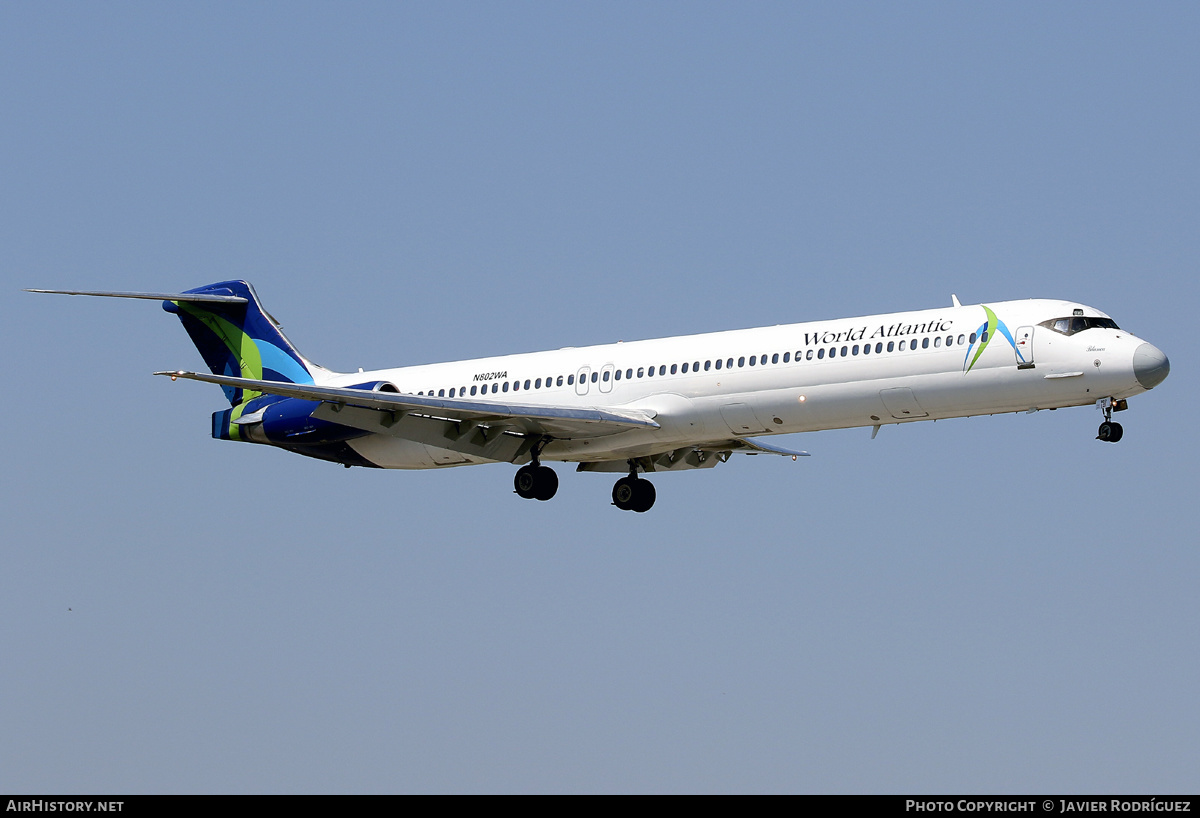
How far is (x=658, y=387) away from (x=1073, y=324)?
28.2 feet

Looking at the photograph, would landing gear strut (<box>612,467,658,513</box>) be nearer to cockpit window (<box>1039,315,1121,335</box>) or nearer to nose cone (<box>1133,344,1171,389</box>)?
cockpit window (<box>1039,315,1121,335</box>)

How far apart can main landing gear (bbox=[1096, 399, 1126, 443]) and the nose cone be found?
2.09 ft

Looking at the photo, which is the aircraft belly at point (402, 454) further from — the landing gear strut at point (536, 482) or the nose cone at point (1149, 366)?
the nose cone at point (1149, 366)

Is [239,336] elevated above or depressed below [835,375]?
above

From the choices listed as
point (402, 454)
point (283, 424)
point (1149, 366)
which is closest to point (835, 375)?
point (1149, 366)

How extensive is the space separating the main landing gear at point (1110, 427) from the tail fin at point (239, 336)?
64.3 ft

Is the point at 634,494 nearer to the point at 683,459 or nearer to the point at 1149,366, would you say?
the point at 683,459

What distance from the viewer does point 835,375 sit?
34156mm

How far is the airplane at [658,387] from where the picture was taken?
33.1 meters

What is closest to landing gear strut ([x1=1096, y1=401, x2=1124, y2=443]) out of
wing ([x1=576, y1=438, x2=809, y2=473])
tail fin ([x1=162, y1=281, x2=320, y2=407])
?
wing ([x1=576, y1=438, x2=809, y2=473])

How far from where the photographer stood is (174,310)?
143 feet

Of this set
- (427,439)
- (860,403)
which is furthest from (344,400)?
(860,403)

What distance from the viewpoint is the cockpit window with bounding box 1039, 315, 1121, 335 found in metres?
33.0
